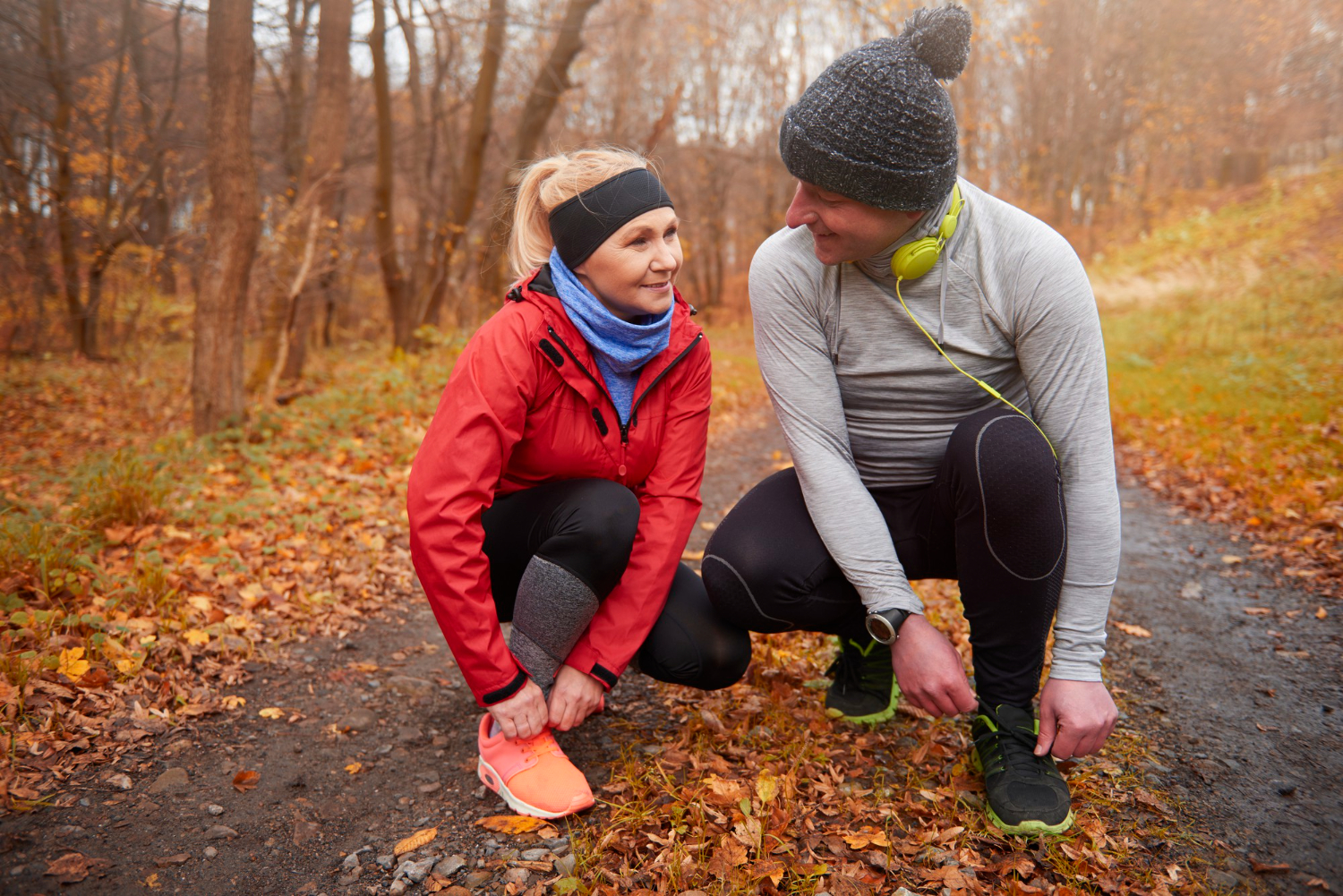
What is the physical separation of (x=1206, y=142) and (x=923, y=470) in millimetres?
20364

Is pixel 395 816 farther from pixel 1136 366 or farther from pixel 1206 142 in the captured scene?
pixel 1206 142

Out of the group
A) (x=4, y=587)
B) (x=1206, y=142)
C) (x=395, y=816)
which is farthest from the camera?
(x=1206, y=142)

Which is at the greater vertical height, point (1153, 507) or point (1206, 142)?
point (1206, 142)

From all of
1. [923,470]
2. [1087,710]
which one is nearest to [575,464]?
[923,470]

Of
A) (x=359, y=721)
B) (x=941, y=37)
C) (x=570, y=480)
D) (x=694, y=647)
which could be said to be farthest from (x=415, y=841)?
(x=941, y=37)

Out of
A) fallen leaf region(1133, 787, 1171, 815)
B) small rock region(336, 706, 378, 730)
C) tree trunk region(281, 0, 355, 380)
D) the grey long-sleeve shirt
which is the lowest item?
small rock region(336, 706, 378, 730)

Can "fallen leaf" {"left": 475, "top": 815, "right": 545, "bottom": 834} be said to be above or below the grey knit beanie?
below

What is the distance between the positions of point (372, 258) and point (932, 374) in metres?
16.0

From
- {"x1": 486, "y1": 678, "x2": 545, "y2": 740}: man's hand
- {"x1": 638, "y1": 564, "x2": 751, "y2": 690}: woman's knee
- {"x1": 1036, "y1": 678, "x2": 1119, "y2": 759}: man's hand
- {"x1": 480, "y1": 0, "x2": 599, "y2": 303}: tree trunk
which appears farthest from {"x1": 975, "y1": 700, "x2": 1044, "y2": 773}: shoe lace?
{"x1": 480, "y1": 0, "x2": 599, "y2": 303}: tree trunk

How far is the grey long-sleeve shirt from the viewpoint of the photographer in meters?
1.79

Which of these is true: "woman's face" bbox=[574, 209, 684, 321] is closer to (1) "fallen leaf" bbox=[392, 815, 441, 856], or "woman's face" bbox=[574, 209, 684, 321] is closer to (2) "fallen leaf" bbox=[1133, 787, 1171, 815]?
(1) "fallen leaf" bbox=[392, 815, 441, 856]

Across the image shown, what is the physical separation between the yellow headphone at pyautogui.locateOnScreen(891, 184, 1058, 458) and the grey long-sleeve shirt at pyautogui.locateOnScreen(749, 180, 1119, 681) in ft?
0.09

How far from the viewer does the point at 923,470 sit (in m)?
2.10

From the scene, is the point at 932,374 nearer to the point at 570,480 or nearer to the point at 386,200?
the point at 570,480
